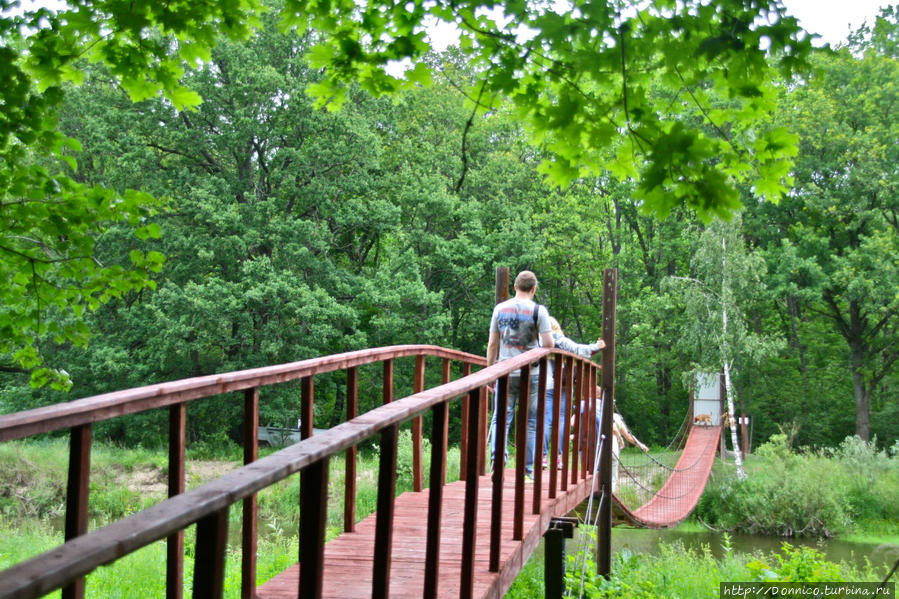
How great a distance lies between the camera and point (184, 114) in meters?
23.9

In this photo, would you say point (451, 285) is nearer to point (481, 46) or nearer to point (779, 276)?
point (779, 276)

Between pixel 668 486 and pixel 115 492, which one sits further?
pixel 115 492

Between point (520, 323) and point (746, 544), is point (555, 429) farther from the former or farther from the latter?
point (746, 544)

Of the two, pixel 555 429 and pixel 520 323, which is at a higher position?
pixel 520 323

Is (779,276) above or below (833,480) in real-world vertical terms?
above

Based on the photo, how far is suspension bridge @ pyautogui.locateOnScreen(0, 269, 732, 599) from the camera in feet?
3.76

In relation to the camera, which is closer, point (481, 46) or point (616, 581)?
point (481, 46)

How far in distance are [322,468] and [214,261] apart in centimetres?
2256

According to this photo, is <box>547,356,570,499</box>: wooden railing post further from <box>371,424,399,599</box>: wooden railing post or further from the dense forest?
the dense forest

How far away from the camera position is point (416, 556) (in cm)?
377

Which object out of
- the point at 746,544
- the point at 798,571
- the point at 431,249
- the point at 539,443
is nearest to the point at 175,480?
the point at 539,443

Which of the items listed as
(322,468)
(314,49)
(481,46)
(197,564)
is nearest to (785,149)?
(481,46)

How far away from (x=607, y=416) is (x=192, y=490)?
24.9 feet

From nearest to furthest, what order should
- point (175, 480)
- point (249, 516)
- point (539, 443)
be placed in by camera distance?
point (175, 480) < point (249, 516) < point (539, 443)
